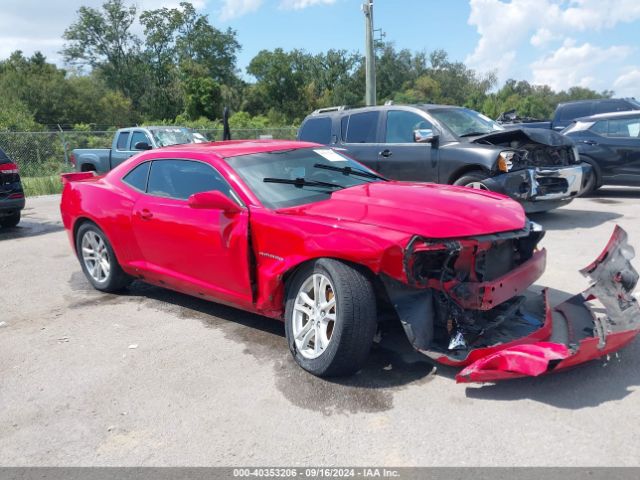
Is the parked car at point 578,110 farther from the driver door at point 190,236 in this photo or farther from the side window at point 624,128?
the driver door at point 190,236

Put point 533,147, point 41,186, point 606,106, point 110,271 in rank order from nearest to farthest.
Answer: point 110,271 → point 533,147 → point 606,106 → point 41,186

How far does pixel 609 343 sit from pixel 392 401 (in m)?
1.31

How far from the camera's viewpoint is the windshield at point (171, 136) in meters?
15.1

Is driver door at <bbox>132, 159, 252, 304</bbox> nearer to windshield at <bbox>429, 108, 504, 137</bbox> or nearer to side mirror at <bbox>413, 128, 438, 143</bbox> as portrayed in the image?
side mirror at <bbox>413, 128, 438, 143</bbox>

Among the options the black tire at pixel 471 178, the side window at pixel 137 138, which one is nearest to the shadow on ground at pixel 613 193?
the black tire at pixel 471 178

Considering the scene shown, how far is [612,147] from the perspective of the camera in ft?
35.1

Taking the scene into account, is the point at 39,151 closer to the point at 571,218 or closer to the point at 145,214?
the point at 145,214

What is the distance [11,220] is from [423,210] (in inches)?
370

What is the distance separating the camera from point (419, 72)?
87.8 metres

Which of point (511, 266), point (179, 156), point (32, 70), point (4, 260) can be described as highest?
point (32, 70)

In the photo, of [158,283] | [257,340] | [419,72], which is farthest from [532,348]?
[419,72]

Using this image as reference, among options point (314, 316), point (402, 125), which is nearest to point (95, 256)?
point (314, 316)

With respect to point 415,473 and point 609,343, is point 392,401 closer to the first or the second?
point 415,473

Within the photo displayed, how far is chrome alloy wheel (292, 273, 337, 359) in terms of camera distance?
12.2 feet
